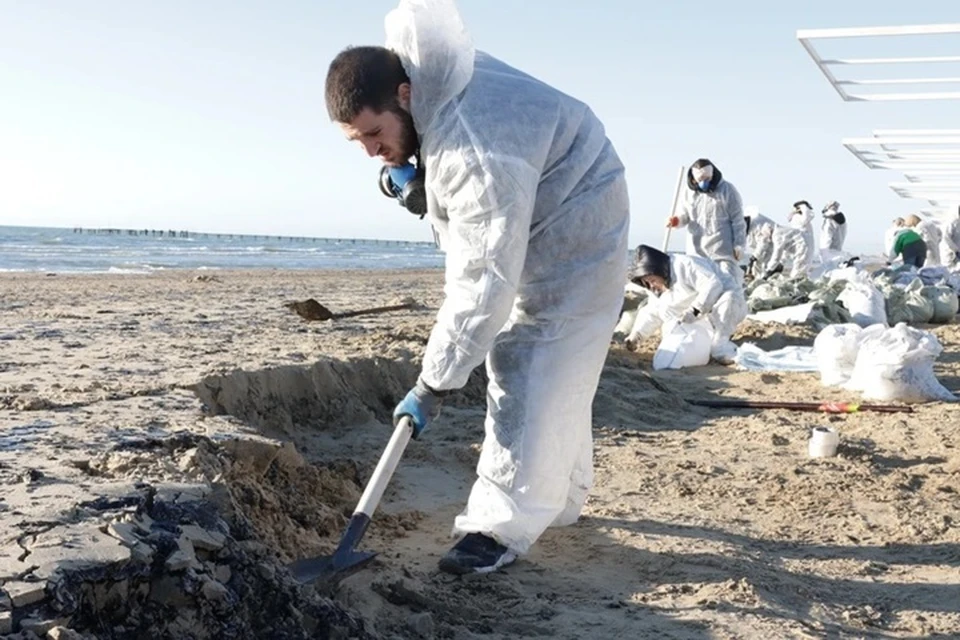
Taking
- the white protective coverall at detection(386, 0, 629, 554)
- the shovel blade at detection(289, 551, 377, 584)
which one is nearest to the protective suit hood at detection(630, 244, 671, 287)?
the white protective coverall at detection(386, 0, 629, 554)

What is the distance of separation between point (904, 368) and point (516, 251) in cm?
437

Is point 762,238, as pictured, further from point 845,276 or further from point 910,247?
point 845,276

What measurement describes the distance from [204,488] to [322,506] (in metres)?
1.09

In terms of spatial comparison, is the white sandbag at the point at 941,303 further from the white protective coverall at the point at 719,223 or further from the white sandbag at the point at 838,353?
the white sandbag at the point at 838,353

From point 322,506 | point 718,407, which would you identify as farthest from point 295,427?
point 718,407

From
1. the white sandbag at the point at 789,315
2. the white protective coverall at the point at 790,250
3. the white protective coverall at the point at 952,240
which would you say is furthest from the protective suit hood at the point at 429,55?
the white protective coverall at the point at 952,240

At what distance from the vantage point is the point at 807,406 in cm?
641

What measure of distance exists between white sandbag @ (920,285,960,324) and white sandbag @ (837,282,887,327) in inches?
52.0

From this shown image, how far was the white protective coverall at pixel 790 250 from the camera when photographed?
49.1ft

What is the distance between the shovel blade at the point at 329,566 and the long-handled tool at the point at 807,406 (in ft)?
13.1

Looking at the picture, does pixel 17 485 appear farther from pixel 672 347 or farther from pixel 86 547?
pixel 672 347

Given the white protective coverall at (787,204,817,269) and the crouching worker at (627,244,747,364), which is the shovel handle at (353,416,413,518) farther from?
the white protective coverall at (787,204,817,269)

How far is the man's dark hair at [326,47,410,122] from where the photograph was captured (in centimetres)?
297

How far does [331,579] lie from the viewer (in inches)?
118
